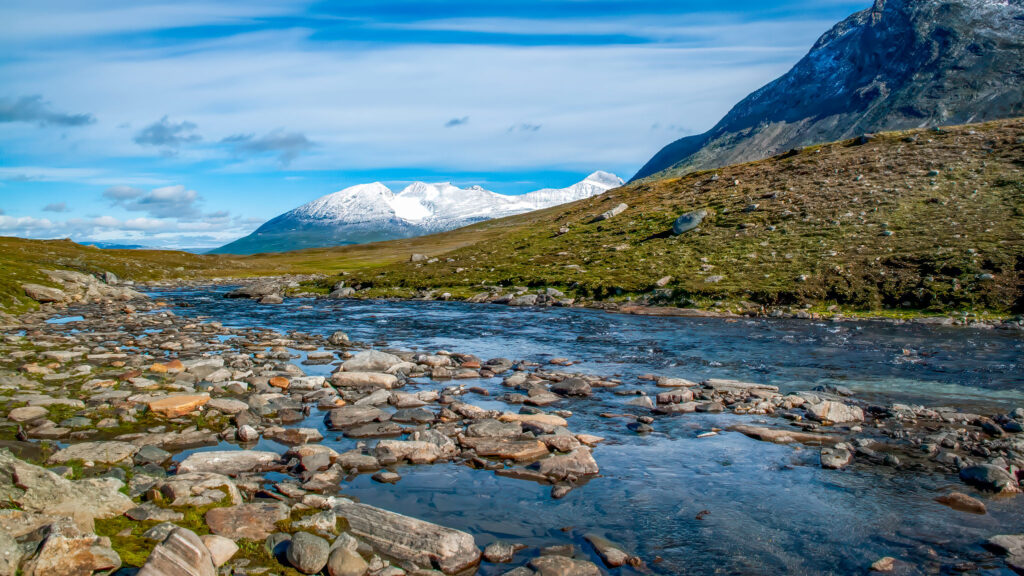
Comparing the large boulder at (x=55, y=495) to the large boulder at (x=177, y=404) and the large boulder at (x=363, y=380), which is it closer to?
the large boulder at (x=177, y=404)

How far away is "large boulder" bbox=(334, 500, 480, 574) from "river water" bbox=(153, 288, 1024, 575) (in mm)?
429

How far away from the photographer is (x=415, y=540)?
→ 852 cm

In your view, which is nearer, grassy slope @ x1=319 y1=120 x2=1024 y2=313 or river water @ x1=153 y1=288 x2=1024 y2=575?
river water @ x1=153 y1=288 x2=1024 y2=575

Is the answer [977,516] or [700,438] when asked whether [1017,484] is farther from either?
[700,438]

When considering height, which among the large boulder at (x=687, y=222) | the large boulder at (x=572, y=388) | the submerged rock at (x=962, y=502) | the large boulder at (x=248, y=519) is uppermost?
the large boulder at (x=687, y=222)

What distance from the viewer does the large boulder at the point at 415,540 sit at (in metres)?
8.23

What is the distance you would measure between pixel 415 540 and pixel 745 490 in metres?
6.32

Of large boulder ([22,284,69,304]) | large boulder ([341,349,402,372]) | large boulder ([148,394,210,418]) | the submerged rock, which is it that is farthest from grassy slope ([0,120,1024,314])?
large boulder ([148,394,210,418])

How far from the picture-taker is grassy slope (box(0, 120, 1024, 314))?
33.2 meters

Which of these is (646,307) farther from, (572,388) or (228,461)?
(228,461)

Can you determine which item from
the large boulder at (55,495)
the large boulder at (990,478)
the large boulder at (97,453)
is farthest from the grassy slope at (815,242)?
the large boulder at (55,495)

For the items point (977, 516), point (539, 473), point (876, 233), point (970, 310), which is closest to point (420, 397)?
point (539, 473)

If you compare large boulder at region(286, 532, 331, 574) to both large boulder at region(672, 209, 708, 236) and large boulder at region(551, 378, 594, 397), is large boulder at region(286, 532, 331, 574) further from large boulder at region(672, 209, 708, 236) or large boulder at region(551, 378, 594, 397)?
large boulder at region(672, 209, 708, 236)

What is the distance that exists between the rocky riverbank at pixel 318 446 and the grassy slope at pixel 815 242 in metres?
19.3
